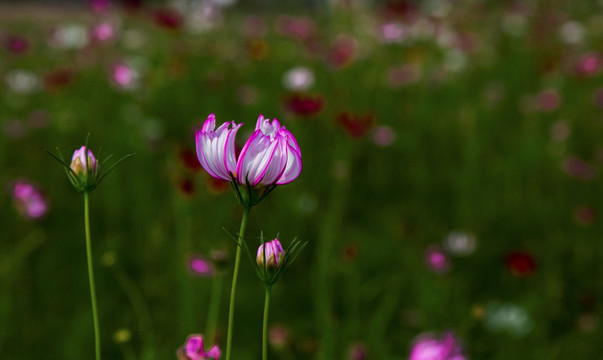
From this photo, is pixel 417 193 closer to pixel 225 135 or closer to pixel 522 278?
pixel 522 278

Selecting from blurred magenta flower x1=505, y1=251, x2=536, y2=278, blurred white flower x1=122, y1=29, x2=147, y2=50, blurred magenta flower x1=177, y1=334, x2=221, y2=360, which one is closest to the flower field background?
blurred magenta flower x1=505, y1=251, x2=536, y2=278

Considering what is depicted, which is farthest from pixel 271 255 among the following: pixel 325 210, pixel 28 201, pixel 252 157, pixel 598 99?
pixel 598 99

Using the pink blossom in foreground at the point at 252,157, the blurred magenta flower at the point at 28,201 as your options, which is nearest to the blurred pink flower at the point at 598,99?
the blurred magenta flower at the point at 28,201

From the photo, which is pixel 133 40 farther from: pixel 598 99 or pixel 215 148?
pixel 215 148

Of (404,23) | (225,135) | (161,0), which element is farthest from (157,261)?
(161,0)

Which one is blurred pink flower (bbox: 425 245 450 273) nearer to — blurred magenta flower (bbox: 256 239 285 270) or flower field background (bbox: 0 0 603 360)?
flower field background (bbox: 0 0 603 360)

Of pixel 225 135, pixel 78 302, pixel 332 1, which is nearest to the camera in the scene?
pixel 225 135
